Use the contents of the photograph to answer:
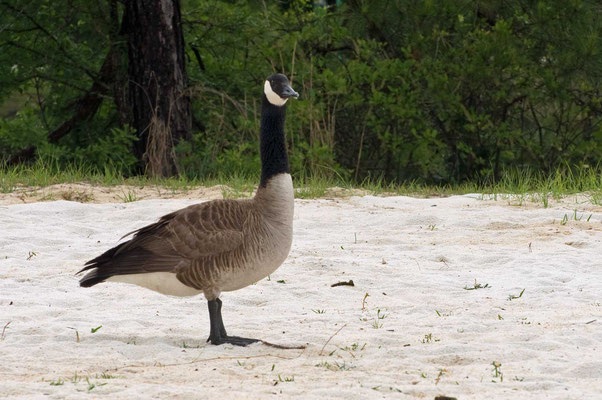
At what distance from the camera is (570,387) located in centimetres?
417

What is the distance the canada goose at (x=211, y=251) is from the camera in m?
4.96

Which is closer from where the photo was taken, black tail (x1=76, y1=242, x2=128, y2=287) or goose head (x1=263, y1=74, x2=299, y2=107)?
black tail (x1=76, y1=242, x2=128, y2=287)

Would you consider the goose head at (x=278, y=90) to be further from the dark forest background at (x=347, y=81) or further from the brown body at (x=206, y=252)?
the dark forest background at (x=347, y=81)

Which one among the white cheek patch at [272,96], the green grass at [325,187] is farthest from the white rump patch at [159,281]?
the green grass at [325,187]

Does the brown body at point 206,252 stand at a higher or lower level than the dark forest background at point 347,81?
lower

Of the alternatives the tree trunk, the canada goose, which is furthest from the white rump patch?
the tree trunk

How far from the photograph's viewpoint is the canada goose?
4965 mm

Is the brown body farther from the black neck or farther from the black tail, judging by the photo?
the black neck

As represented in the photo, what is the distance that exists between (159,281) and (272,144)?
1.14m

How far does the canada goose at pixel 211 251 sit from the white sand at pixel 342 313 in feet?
1.26

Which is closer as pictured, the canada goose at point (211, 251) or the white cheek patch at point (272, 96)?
the canada goose at point (211, 251)

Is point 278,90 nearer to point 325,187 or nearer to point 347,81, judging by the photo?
point 325,187

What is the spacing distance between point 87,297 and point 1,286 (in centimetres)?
70

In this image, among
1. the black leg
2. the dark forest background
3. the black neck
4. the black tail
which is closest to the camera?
the black tail
